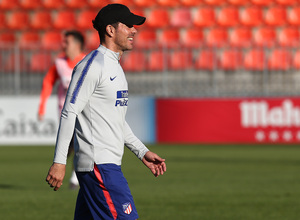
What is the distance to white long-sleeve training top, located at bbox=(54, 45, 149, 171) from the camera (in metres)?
4.37

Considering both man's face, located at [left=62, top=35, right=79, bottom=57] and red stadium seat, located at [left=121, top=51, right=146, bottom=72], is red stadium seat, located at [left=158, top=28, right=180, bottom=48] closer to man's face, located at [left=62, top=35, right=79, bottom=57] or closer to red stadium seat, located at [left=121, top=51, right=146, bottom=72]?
red stadium seat, located at [left=121, top=51, right=146, bottom=72]

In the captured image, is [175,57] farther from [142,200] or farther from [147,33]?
[142,200]

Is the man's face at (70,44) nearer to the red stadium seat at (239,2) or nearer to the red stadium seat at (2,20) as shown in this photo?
the red stadium seat at (2,20)

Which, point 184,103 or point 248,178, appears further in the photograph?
point 184,103

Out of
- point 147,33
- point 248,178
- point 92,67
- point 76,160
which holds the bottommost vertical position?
point 248,178

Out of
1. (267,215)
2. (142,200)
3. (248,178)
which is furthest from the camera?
(248,178)

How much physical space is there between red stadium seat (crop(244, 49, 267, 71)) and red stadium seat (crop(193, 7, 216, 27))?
9.08 feet

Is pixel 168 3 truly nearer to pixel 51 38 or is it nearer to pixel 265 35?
pixel 265 35

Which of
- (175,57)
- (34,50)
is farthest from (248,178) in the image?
(34,50)

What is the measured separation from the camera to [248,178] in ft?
37.0

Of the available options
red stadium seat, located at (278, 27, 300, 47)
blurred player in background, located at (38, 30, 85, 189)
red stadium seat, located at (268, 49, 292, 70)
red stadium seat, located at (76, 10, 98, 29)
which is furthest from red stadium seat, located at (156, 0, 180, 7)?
blurred player in background, located at (38, 30, 85, 189)

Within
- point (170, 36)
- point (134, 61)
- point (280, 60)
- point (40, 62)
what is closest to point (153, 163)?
point (134, 61)

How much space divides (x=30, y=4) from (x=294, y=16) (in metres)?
8.11

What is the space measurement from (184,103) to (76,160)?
46.0ft
